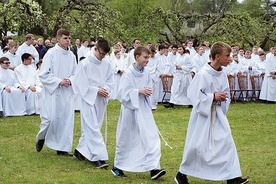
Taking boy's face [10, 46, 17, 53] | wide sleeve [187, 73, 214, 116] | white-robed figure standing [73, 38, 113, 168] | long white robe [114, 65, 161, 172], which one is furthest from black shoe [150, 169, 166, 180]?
boy's face [10, 46, 17, 53]

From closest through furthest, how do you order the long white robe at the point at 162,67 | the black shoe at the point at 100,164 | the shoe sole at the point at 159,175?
the shoe sole at the point at 159,175, the black shoe at the point at 100,164, the long white robe at the point at 162,67

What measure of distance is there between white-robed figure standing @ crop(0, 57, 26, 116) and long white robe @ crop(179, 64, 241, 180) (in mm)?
9958

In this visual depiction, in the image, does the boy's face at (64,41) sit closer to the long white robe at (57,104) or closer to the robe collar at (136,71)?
the long white robe at (57,104)

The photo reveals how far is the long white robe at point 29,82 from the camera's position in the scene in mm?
17016

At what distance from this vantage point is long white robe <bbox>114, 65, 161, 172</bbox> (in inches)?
334

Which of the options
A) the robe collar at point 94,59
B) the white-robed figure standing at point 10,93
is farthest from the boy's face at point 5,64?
the robe collar at point 94,59

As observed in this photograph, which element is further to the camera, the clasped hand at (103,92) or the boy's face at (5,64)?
the boy's face at (5,64)

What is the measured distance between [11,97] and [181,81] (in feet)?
19.5

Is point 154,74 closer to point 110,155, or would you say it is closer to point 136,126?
point 110,155

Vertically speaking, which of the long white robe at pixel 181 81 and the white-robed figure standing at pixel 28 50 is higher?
the white-robed figure standing at pixel 28 50

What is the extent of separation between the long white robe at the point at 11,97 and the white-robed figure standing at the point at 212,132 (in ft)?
32.7

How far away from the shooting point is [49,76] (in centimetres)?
1039

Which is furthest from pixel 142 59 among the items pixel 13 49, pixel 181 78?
pixel 181 78

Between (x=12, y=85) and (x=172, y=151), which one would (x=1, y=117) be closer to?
(x=12, y=85)
